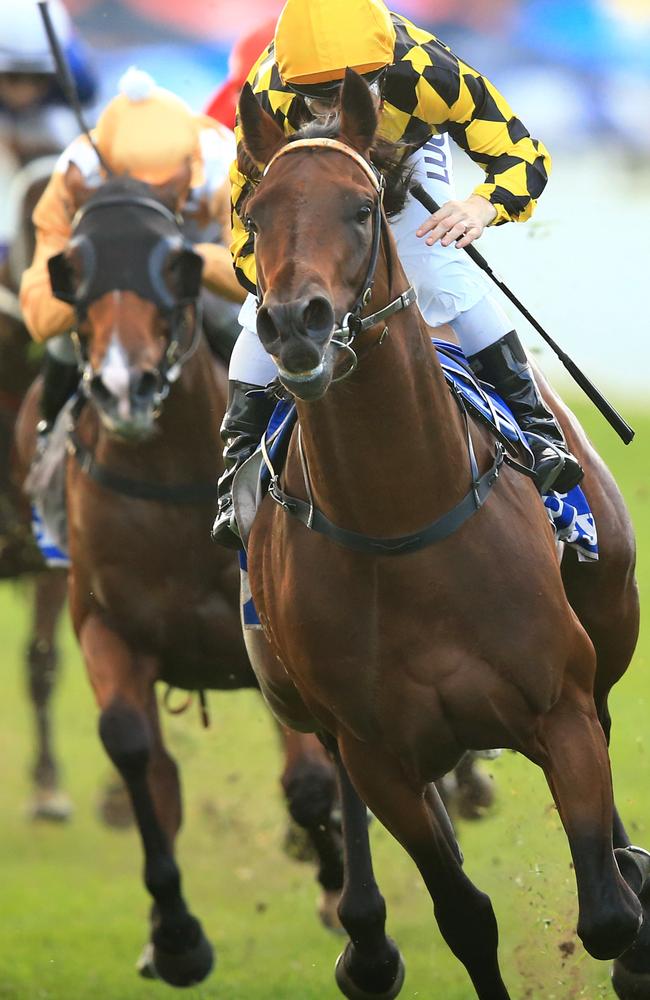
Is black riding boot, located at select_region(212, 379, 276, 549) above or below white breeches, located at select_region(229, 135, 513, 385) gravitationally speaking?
below

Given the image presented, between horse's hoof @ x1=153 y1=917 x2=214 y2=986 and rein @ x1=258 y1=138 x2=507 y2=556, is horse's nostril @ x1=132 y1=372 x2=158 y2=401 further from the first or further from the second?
horse's hoof @ x1=153 y1=917 x2=214 y2=986

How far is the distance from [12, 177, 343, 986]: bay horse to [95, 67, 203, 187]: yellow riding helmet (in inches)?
11.4

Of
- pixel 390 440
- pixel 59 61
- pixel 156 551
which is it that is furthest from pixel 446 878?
pixel 59 61

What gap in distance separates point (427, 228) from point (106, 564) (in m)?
2.45

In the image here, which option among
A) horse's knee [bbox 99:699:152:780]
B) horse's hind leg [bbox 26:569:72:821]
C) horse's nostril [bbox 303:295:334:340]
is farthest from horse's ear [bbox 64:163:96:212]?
horse's hind leg [bbox 26:569:72:821]

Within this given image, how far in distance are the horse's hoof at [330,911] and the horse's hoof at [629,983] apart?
5.72ft

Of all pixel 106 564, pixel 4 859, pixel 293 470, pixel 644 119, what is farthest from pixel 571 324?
pixel 293 470

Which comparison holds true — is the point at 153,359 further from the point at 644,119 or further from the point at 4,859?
the point at 644,119

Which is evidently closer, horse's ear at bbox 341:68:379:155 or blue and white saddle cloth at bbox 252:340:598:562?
horse's ear at bbox 341:68:379:155

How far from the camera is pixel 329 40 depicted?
12.5 ft

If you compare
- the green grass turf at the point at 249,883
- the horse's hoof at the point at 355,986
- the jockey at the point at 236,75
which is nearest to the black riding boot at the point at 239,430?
the horse's hoof at the point at 355,986

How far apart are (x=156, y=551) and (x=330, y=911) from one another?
4.76 ft

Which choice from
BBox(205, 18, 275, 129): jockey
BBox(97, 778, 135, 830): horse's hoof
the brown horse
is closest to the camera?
BBox(205, 18, 275, 129): jockey

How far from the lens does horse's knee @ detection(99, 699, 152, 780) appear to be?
578cm
